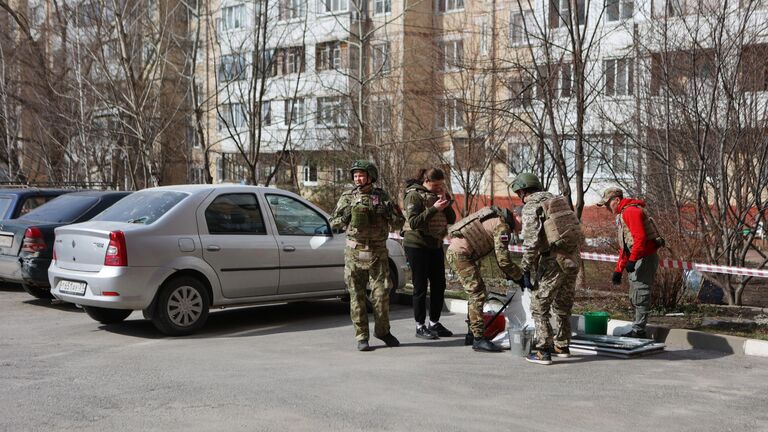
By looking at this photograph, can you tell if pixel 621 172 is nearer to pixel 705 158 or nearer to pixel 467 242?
pixel 705 158

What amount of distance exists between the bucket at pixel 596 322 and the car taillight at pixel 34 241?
22.3 feet

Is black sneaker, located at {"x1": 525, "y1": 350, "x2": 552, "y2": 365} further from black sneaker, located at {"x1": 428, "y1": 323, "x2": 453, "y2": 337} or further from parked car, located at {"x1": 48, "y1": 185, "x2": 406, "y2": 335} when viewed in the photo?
parked car, located at {"x1": 48, "y1": 185, "x2": 406, "y2": 335}

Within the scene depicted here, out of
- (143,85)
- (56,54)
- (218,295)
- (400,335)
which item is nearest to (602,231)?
(400,335)

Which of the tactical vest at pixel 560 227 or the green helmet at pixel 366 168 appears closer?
the tactical vest at pixel 560 227

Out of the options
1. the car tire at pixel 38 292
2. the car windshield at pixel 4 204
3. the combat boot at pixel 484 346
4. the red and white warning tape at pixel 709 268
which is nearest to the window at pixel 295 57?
the car windshield at pixel 4 204

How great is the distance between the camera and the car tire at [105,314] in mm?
9523

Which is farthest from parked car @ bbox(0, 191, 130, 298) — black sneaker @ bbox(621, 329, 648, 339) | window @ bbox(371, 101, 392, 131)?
window @ bbox(371, 101, 392, 131)

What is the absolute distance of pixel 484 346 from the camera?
8.14m

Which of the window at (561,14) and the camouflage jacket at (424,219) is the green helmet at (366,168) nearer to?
the camouflage jacket at (424,219)

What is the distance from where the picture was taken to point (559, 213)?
25.0ft

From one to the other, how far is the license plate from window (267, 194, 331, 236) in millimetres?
2225

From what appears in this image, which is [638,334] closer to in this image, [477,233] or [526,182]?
[477,233]

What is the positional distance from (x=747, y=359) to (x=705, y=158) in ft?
13.4

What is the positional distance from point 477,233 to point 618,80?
10.2 metres
